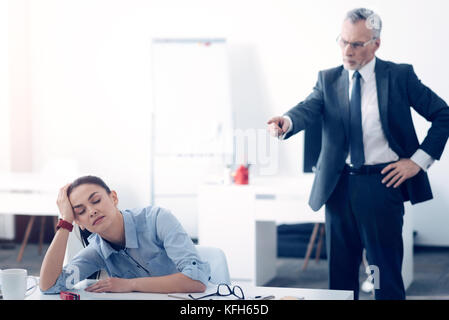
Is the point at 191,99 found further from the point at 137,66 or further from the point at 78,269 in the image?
the point at 78,269

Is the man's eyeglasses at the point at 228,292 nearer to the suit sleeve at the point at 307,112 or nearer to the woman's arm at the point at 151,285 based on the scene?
the woman's arm at the point at 151,285

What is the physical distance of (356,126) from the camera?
2.42 meters

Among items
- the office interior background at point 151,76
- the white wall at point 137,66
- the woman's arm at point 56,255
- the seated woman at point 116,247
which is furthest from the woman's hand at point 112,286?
the white wall at point 137,66

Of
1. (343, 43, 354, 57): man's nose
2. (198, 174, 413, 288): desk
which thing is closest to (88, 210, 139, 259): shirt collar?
(343, 43, 354, 57): man's nose

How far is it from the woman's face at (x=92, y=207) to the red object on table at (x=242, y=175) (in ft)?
7.30

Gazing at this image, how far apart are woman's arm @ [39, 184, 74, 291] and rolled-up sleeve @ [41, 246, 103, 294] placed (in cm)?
2

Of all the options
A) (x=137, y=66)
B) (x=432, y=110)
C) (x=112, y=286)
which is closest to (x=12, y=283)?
(x=112, y=286)

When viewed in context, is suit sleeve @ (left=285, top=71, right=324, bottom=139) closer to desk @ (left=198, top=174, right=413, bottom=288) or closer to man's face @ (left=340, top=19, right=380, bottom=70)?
man's face @ (left=340, top=19, right=380, bottom=70)

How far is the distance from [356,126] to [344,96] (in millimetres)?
127

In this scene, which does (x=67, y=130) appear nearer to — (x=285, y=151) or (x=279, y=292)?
(x=285, y=151)

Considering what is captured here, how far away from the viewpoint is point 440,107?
7.91ft

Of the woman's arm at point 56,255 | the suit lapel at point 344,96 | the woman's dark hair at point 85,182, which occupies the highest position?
the suit lapel at point 344,96

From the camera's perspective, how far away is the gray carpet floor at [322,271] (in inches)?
165

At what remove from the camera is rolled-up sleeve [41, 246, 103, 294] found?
1888 millimetres
